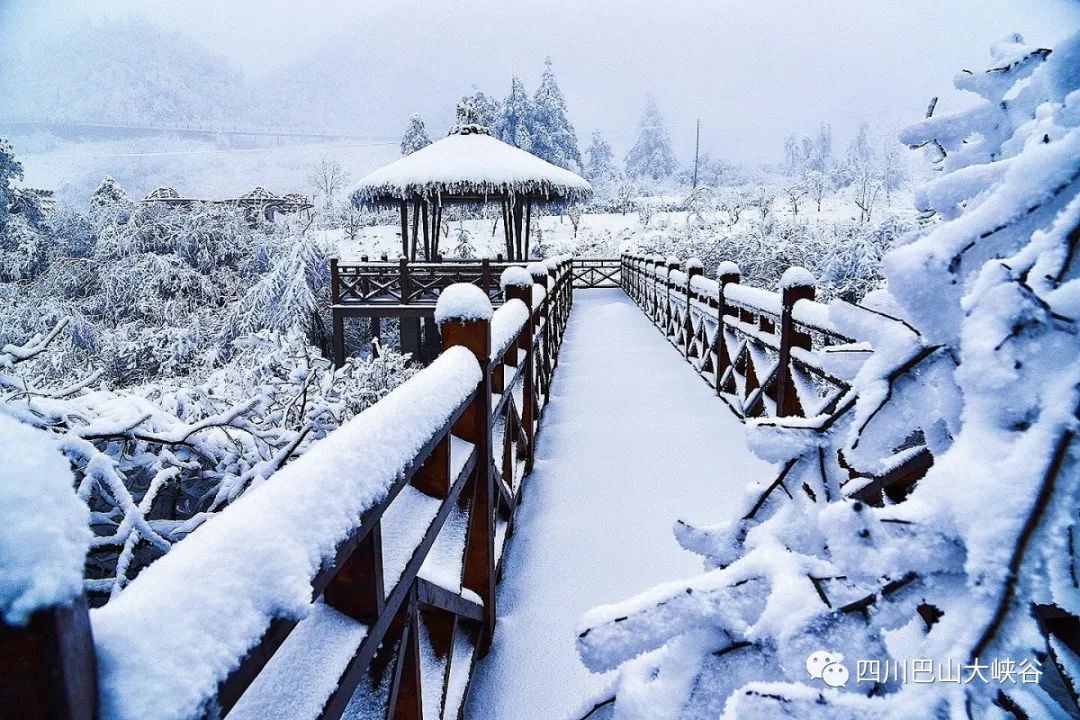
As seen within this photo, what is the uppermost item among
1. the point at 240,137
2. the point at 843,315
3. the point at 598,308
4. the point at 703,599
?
the point at 240,137

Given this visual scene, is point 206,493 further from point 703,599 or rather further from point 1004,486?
point 1004,486

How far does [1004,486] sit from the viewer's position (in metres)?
0.50

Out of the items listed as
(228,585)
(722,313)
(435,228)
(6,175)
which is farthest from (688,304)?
(6,175)

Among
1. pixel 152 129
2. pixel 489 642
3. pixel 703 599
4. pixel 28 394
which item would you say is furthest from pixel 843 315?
pixel 152 129

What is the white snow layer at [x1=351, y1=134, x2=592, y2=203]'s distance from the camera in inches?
562

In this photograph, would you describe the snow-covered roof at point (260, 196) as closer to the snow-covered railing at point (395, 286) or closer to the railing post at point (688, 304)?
the snow-covered railing at point (395, 286)

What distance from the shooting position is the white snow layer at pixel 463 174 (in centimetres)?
1427

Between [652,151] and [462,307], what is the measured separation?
76.3m

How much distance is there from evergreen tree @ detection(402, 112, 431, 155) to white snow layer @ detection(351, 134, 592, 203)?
25.5 m

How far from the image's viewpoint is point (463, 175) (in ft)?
46.7

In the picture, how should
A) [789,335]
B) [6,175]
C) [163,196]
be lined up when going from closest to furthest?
[789,335] → [6,175] → [163,196]

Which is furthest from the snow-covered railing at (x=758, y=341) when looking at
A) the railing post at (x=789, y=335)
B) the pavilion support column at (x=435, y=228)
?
the pavilion support column at (x=435, y=228)

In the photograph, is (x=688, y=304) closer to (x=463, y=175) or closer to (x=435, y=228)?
(x=463, y=175)

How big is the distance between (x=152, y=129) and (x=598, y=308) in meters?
95.0
